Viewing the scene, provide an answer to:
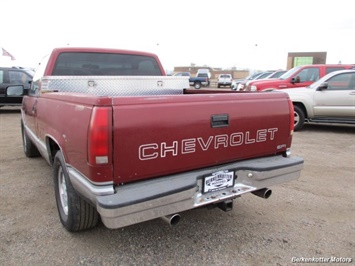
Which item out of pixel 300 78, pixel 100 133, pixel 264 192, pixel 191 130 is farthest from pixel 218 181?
pixel 300 78

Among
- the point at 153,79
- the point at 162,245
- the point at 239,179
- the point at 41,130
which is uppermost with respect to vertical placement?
the point at 153,79

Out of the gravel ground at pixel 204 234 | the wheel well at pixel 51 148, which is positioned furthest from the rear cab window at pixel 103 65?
the gravel ground at pixel 204 234

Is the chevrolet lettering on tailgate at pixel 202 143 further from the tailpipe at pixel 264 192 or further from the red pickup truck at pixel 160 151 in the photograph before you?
the tailpipe at pixel 264 192

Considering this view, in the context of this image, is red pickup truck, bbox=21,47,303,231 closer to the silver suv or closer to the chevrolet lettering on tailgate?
the chevrolet lettering on tailgate

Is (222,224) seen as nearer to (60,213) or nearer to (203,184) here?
(203,184)

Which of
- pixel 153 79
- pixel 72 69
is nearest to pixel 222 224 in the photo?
pixel 153 79

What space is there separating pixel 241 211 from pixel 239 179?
34.7 inches

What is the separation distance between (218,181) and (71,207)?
131 cm

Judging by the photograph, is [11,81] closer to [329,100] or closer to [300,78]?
[300,78]

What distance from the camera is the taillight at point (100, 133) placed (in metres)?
2.07

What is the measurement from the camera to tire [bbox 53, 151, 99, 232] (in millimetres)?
2633

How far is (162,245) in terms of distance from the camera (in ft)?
9.08

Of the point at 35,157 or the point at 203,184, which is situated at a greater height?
the point at 203,184

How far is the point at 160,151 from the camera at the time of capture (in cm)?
A: 231
